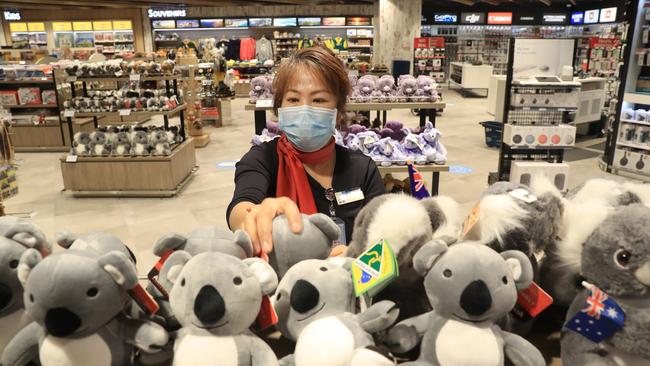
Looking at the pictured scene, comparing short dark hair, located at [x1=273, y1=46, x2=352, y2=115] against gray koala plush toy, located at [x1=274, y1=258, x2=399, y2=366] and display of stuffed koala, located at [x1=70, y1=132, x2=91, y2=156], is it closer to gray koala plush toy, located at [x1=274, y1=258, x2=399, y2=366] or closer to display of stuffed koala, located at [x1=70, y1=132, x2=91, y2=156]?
gray koala plush toy, located at [x1=274, y1=258, x2=399, y2=366]

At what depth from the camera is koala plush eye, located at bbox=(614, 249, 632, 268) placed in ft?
2.68

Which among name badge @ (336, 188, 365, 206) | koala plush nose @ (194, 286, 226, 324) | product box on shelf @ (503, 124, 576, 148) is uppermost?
koala plush nose @ (194, 286, 226, 324)

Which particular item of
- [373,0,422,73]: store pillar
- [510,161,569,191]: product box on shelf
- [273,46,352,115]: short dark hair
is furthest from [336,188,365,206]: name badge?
[373,0,422,73]: store pillar

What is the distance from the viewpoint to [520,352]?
853mm

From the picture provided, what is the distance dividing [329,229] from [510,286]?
0.39 m

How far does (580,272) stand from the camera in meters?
0.93

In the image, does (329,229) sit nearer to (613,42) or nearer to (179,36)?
(613,42)

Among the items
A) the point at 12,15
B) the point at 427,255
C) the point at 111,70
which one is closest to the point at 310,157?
the point at 427,255

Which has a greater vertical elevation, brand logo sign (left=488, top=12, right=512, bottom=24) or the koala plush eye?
brand logo sign (left=488, top=12, right=512, bottom=24)

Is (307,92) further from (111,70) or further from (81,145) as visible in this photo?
(111,70)

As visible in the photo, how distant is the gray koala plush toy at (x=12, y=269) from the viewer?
2.85 ft

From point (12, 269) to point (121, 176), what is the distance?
4.74m

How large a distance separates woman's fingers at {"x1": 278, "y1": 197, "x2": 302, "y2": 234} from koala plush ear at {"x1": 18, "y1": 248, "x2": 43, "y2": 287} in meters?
0.46

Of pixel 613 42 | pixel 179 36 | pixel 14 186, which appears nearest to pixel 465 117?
pixel 613 42
